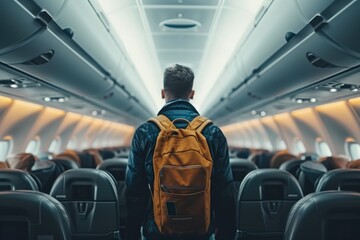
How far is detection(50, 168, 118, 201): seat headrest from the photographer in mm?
3748

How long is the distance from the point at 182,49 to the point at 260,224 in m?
4.92

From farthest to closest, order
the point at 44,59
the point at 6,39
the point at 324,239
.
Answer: the point at 44,59
the point at 6,39
the point at 324,239

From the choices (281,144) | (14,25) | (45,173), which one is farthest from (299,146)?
(14,25)

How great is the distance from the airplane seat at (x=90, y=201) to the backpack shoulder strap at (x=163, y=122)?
142cm

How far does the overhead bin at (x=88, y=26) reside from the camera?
380 centimetres

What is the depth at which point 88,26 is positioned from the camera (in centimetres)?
470

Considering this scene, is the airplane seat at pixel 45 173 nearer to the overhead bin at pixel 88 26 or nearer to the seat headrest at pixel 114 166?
Result: the seat headrest at pixel 114 166

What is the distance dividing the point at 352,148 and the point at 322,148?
90.6 inches

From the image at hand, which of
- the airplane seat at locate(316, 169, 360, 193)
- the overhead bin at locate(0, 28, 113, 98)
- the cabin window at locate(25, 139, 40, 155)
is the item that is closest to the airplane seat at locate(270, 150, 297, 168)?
the overhead bin at locate(0, 28, 113, 98)

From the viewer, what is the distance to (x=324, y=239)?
2023mm

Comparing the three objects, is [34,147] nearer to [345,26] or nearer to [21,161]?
[21,161]

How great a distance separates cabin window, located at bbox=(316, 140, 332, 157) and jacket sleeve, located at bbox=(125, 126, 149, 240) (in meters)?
10.7

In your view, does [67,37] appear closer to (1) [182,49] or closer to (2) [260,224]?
(2) [260,224]

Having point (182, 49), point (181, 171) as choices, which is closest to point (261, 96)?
point (182, 49)
